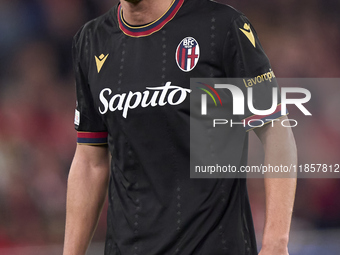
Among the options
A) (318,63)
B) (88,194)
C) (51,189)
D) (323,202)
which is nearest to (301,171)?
(323,202)

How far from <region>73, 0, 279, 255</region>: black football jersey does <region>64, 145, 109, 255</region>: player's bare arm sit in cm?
16

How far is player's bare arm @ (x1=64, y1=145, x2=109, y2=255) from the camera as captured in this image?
1867 millimetres

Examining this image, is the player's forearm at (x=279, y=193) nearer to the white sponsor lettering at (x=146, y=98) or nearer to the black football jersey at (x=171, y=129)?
the black football jersey at (x=171, y=129)

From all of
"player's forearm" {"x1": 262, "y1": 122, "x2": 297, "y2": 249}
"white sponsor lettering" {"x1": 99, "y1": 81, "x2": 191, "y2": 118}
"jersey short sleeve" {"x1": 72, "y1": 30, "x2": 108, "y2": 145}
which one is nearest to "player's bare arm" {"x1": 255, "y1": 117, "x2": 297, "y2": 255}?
"player's forearm" {"x1": 262, "y1": 122, "x2": 297, "y2": 249}

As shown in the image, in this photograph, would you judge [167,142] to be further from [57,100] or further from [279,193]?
[57,100]

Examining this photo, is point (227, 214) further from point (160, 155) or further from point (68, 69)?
point (68, 69)

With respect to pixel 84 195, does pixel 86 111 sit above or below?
above

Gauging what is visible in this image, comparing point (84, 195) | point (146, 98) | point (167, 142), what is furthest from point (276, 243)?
point (84, 195)

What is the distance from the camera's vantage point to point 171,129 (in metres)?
1.58

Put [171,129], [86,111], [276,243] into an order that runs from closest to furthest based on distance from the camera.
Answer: [276,243]
[171,129]
[86,111]

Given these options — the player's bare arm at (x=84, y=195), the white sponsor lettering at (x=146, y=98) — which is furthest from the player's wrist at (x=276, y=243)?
the player's bare arm at (x=84, y=195)

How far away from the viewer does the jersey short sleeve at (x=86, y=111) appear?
185 centimetres

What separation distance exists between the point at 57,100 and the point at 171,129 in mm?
3920

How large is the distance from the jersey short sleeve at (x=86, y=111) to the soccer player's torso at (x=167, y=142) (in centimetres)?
13
